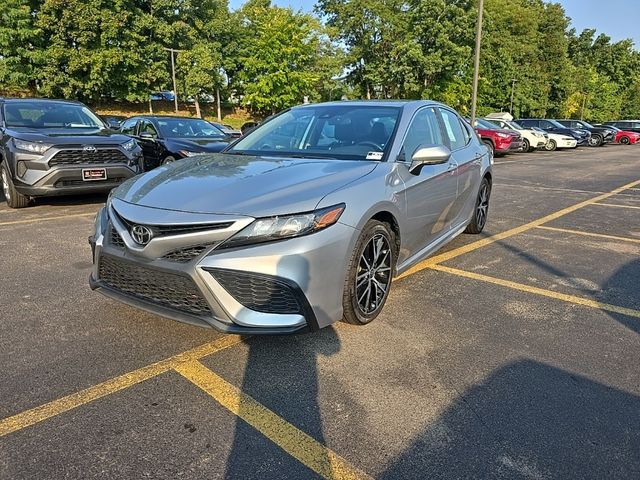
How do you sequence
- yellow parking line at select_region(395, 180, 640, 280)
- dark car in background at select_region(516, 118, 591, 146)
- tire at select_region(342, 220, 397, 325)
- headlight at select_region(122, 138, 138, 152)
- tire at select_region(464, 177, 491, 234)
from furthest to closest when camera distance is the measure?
dark car in background at select_region(516, 118, 591, 146), headlight at select_region(122, 138, 138, 152), tire at select_region(464, 177, 491, 234), yellow parking line at select_region(395, 180, 640, 280), tire at select_region(342, 220, 397, 325)

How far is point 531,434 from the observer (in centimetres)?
232

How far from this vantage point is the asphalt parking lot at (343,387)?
2.12 meters

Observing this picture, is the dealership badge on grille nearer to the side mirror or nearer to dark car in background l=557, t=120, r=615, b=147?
the side mirror

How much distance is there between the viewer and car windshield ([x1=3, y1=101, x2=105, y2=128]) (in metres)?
7.61

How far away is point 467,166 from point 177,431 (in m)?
3.86

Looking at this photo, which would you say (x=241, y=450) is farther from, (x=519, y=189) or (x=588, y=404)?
(x=519, y=189)

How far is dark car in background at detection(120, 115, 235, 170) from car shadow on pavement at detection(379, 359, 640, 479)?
7102mm

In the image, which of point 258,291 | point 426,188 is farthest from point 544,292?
point 258,291

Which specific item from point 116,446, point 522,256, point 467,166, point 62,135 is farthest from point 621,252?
point 62,135

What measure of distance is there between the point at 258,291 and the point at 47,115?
6941 millimetres

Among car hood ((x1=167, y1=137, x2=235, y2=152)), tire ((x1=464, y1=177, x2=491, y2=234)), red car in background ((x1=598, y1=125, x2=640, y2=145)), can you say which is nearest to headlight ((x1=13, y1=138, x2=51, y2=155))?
car hood ((x1=167, y1=137, x2=235, y2=152))

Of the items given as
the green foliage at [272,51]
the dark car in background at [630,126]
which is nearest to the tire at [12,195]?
the green foliage at [272,51]

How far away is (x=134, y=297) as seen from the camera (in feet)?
9.69

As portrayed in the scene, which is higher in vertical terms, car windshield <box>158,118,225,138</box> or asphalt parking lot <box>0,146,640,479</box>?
car windshield <box>158,118,225,138</box>
